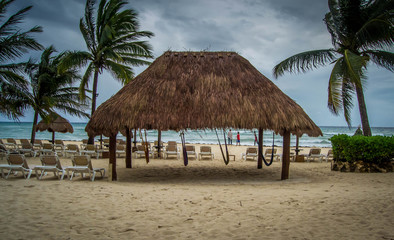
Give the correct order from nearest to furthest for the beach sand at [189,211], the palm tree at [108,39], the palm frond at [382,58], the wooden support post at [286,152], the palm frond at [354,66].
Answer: the beach sand at [189,211] < the wooden support post at [286,152] < the palm frond at [354,66] < the palm frond at [382,58] < the palm tree at [108,39]

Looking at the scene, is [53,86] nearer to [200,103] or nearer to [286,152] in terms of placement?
[200,103]

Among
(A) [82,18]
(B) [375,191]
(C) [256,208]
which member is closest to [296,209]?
(C) [256,208]

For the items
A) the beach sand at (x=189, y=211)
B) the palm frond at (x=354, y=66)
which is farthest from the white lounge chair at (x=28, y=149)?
the palm frond at (x=354, y=66)

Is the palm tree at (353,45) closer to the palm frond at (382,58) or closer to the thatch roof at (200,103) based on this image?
the palm frond at (382,58)

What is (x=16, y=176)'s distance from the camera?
827cm

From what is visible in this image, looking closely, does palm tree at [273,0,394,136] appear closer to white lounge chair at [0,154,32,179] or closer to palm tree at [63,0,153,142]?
Result: palm tree at [63,0,153,142]

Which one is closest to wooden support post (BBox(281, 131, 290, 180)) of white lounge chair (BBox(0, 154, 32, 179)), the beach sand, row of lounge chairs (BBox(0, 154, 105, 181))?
the beach sand

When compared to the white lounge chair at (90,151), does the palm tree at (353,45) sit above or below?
above

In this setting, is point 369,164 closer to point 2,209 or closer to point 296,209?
point 296,209

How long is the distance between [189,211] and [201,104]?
3887mm

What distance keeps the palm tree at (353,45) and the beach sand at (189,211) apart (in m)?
4.20

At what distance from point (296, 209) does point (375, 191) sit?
2694mm

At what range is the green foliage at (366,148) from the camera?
380 inches

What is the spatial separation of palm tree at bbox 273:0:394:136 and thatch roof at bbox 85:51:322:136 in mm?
3173
